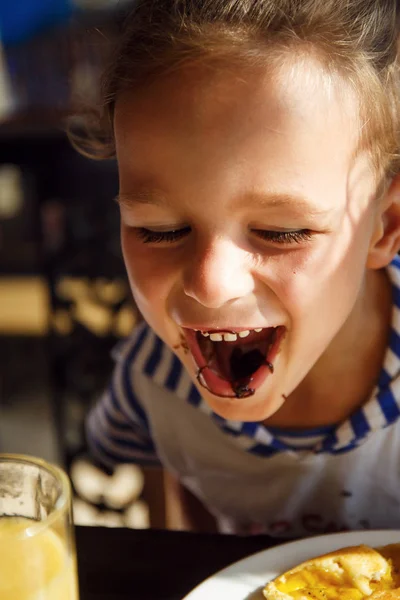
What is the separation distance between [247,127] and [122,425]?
0.54 m

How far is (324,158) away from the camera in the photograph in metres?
0.61

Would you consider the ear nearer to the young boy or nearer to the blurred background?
the young boy

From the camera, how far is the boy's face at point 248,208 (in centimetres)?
59

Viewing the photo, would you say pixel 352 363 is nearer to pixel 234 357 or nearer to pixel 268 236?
pixel 234 357

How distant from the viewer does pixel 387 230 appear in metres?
0.73

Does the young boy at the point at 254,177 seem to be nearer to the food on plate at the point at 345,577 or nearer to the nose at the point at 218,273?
the nose at the point at 218,273

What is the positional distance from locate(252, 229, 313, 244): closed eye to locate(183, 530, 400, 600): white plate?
0.24 m

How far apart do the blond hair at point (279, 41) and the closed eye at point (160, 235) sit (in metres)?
0.10

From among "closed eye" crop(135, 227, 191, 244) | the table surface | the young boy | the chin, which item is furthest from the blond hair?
the table surface

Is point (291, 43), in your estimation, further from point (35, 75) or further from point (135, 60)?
point (35, 75)

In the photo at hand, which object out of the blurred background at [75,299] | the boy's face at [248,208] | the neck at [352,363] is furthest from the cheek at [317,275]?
the blurred background at [75,299]

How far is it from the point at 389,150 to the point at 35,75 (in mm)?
2055

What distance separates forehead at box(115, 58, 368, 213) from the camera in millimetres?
590

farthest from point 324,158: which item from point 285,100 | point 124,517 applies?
point 124,517
